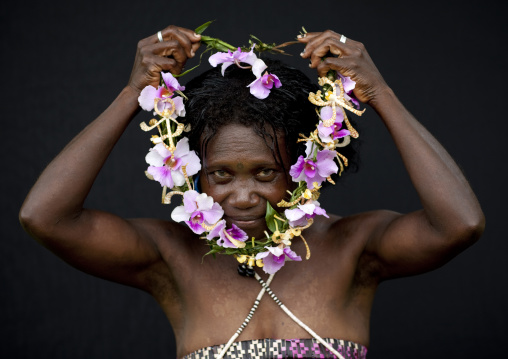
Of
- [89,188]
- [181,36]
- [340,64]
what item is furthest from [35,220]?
[340,64]

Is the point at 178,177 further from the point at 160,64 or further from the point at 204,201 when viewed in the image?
the point at 160,64

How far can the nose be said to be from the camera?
112 inches

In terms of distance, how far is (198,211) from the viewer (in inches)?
112

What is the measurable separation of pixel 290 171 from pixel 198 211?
305 millimetres

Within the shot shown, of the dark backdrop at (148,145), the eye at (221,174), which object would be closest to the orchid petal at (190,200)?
the eye at (221,174)

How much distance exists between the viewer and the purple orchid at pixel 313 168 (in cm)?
286

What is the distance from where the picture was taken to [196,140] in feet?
9.70

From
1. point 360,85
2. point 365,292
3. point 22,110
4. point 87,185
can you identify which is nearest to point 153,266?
point 87,185

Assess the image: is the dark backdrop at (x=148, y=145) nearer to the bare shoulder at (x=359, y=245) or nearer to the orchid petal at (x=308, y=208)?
the bare shoulder at (x=359, y=245)

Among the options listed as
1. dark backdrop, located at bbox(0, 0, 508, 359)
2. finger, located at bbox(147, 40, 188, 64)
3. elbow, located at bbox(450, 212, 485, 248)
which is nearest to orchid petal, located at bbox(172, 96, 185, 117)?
finger, located at bbox(147, 40, 188, 64)

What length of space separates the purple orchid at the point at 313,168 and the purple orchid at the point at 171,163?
1.01 feet

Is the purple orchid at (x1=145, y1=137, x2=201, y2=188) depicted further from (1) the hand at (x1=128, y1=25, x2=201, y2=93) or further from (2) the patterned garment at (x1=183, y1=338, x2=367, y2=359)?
(2) the patterned garment at (x1=183, y1=338, x2=367, y2=359)

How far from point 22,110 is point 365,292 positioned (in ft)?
6.60

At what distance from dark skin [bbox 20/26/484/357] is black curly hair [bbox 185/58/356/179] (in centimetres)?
3
